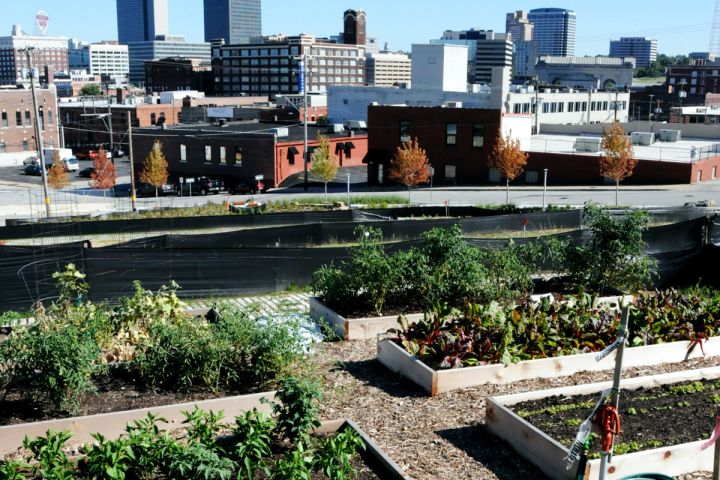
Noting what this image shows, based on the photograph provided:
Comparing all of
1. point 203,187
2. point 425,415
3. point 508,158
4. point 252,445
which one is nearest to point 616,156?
point 508,158

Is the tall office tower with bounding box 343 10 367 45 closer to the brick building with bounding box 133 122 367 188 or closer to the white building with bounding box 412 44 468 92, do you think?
the white building with bounding box 412 44 468 92

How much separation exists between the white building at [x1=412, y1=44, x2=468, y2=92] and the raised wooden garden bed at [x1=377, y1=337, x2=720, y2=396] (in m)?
67.9

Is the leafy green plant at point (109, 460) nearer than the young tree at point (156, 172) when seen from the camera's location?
Yes

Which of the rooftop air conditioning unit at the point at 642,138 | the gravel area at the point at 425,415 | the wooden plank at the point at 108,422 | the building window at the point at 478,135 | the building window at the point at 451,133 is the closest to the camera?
the gravel area at the point at 425,415

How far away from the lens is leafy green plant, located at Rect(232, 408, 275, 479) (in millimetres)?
8211

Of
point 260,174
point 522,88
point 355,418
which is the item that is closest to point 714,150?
point 522,88

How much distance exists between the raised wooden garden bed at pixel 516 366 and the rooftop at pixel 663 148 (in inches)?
1618

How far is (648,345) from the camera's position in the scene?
512 inches

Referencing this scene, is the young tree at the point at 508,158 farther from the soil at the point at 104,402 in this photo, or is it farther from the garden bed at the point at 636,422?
the soil at the point at 104,402

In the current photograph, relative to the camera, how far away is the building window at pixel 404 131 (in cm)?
5684

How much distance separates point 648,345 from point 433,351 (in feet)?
12.0

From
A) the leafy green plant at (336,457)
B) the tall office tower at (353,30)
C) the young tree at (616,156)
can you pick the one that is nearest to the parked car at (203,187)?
the young tree at (616,156)

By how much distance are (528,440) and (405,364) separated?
3.10 meters

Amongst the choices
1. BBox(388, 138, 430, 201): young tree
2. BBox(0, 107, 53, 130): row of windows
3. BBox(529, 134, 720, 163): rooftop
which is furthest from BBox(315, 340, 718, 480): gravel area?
BBox(0, 107, 53, 130): row of windows
